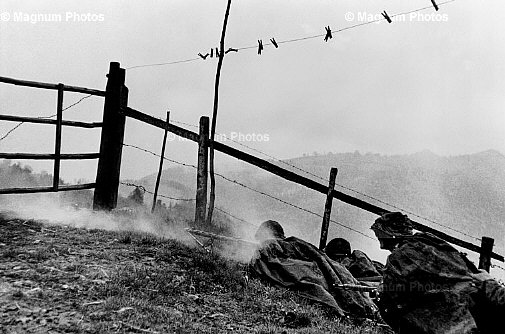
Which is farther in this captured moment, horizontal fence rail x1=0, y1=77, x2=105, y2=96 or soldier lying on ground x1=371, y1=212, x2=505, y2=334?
horizontal fence rail x1=0, y1=77, x2=105, y2=96

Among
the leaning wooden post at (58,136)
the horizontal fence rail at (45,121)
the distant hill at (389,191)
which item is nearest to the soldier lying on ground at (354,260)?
the horizontal fence rail at (45,121)

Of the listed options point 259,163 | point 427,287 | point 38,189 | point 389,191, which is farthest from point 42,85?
point 389,191

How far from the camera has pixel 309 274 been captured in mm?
6445

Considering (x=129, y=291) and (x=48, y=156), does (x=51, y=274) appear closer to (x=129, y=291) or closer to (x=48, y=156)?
(x=129, y=291)

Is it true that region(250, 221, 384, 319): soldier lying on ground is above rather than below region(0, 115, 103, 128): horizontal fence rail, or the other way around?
below

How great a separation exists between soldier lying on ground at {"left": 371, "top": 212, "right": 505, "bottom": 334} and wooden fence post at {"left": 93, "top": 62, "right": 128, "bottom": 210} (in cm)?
576

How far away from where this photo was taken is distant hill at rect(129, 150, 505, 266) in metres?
38.0

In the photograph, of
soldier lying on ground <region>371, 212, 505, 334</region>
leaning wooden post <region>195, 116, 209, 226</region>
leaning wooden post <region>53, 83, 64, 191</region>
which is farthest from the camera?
leaning wooden post <region>195, 116, 209, 226</region>

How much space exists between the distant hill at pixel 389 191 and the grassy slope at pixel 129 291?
2667 centimetres

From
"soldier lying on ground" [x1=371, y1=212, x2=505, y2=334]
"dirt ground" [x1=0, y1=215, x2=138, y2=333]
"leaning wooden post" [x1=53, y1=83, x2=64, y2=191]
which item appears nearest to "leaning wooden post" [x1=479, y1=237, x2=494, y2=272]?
"soldier lying on ground" [x1=371, y1=212, x2=505, y2=334]

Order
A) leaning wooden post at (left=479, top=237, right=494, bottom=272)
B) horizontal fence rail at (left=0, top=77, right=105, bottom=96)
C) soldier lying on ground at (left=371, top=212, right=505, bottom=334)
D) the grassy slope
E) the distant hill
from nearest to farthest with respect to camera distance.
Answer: the grassy slope
soldier lying on ground at (left=371, top=212, right=505, bottom=334)
horizontal fence rail at (left=0, top=77, right=105, bottom=96)
leaning wooden post at (left=479, top=237, right=494, bottom=272)
the distant hill

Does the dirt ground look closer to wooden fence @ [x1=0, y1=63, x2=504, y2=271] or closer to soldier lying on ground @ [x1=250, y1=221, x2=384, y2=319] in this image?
wooden fence @ [x1=0, y1=63, x2=504, y2=271]

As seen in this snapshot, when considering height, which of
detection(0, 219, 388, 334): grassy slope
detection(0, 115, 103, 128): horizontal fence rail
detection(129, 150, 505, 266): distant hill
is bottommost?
detection(129, 150, 505, 266): distant hill

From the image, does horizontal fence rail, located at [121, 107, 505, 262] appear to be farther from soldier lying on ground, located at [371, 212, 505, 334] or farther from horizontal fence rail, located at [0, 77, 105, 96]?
soldier lying on ground, located at [371, 212, 505, 334]
